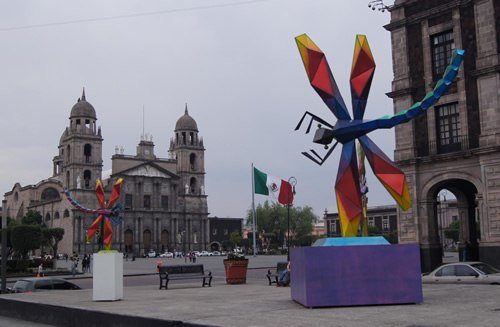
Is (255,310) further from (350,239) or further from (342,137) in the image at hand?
(342,137)

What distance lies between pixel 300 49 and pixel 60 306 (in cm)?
746

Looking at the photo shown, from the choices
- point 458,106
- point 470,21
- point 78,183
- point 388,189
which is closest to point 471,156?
point 458,106

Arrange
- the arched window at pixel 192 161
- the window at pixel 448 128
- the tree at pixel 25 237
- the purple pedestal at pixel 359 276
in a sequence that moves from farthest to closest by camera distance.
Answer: the arched window at pixel 192 161 < the tree at pixel 25 237 < the window at pixel 448 128 < the purple pedestal at pixel 359 276

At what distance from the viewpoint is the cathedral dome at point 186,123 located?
108500 mm

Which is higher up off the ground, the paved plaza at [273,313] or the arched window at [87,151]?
the arched window at [87,151]

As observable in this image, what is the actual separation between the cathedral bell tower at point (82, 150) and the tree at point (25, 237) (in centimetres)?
4907

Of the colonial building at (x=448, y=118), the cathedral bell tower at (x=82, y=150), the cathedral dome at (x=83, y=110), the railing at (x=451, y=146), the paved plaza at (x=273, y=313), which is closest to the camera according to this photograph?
the paved plaza at (x=273, y=313)

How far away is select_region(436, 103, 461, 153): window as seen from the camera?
26.7 m

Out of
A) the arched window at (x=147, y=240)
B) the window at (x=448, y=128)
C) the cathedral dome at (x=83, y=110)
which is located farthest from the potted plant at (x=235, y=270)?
the arched window at (x=147, y=240)

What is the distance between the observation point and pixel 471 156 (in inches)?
1008

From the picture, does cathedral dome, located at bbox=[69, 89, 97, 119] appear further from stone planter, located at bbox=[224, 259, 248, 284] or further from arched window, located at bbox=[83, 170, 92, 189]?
stone planter, located at bbox=[224, 259, 248, 284]

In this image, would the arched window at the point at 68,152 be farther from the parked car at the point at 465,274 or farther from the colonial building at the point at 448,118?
the parked car at the point at 465,274

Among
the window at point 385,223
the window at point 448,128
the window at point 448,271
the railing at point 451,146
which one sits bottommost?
the window at point 448,271

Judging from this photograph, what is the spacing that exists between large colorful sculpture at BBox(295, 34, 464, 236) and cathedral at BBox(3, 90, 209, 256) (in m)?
83.4
